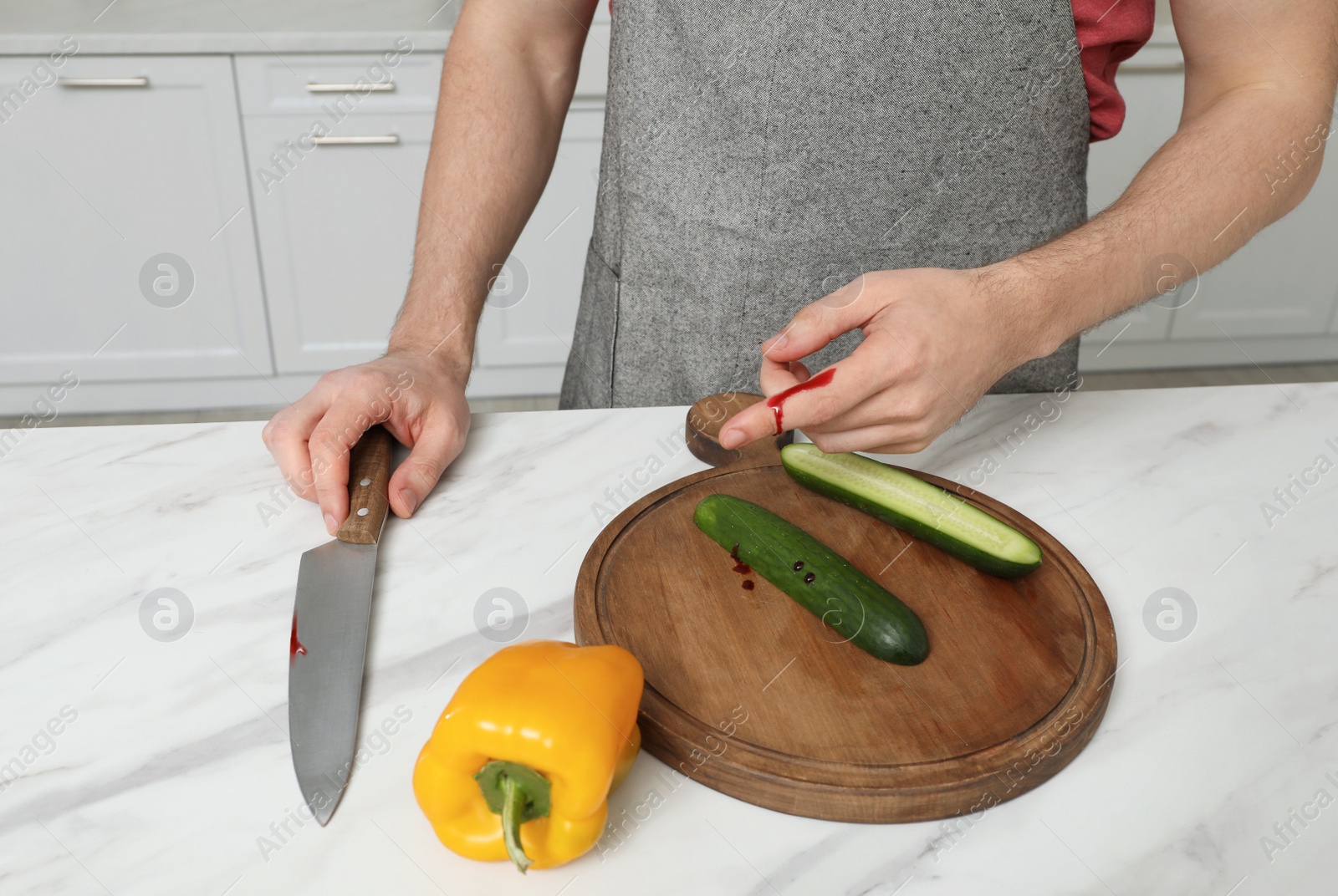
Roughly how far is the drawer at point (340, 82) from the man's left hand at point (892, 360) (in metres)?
1.85

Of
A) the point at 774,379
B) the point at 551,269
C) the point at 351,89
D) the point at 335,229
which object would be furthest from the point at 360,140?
the point at 774,379

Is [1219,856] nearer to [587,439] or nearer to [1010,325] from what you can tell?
[1010,325]

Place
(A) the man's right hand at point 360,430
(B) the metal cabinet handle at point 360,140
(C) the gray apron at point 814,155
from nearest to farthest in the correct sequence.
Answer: (A) the man's right hand at point 360,430, (C) the gray apron at point 814,155, (B) the metal cabinet handle at point 360,140

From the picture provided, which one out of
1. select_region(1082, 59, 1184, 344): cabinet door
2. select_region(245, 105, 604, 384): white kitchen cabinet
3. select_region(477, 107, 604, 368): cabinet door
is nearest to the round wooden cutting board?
select_region(245, 105, 604, 384): white kitchen cabinet

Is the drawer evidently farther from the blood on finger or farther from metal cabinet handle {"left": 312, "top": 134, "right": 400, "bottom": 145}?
the blood on finger

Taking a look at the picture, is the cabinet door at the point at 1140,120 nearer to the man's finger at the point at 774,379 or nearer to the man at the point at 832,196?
the man at the point at 832,196

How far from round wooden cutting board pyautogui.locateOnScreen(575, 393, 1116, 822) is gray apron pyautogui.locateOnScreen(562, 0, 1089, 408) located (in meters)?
0.40

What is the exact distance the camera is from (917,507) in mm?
855

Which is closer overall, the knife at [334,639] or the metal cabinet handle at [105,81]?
the knife at [334,639]

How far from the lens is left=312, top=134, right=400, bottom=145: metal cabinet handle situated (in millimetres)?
2447

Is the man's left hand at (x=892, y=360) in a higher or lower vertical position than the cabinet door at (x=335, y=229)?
higher

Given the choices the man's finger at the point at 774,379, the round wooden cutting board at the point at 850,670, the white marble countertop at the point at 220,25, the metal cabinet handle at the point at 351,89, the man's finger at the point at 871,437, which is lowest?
the metal cabinet handle at the point at 351,89

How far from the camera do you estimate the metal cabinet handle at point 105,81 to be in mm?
2336

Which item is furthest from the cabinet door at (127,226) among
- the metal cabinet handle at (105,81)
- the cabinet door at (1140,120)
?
the cabinet door at (1140,120)
